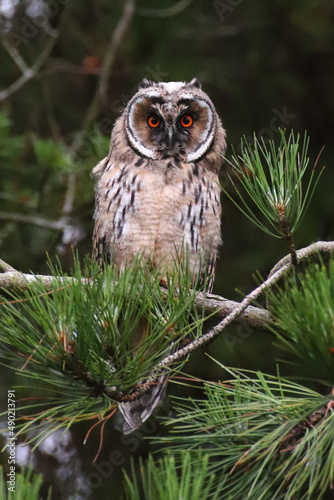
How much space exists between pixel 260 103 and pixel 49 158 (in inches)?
84.1

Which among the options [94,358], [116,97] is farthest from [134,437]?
[94,358]

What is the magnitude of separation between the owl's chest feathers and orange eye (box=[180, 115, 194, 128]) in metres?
0.20

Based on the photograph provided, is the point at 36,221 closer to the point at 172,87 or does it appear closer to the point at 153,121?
the point at 153,121

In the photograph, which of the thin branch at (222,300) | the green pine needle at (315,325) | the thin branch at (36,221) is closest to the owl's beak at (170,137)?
the thin branch at (36,221)

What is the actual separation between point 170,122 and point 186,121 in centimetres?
13

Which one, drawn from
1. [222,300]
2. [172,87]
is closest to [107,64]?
[172,87]

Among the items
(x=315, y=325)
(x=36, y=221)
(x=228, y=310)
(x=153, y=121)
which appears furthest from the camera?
(x=36, y=221)

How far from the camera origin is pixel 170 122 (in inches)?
128

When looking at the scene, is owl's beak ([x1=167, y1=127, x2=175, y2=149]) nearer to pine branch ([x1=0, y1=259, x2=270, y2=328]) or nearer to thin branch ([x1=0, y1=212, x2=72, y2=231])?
thin branch ([x1=0, y1=212, x2=72, y2=231])

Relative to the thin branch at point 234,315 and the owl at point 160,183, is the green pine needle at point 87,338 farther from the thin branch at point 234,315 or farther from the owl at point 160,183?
the owl at point 160,183

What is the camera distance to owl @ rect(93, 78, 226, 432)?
10.3 feet

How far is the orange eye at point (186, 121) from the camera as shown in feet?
10.9

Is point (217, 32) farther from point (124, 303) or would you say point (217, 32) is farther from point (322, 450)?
point (322, 450)

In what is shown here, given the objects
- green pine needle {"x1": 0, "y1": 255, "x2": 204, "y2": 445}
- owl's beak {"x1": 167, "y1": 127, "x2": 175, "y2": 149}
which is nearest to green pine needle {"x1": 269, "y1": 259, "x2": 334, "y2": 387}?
green pine needle {"x1": 0, "y1": 255, "x2": 204, "y2": 445}
